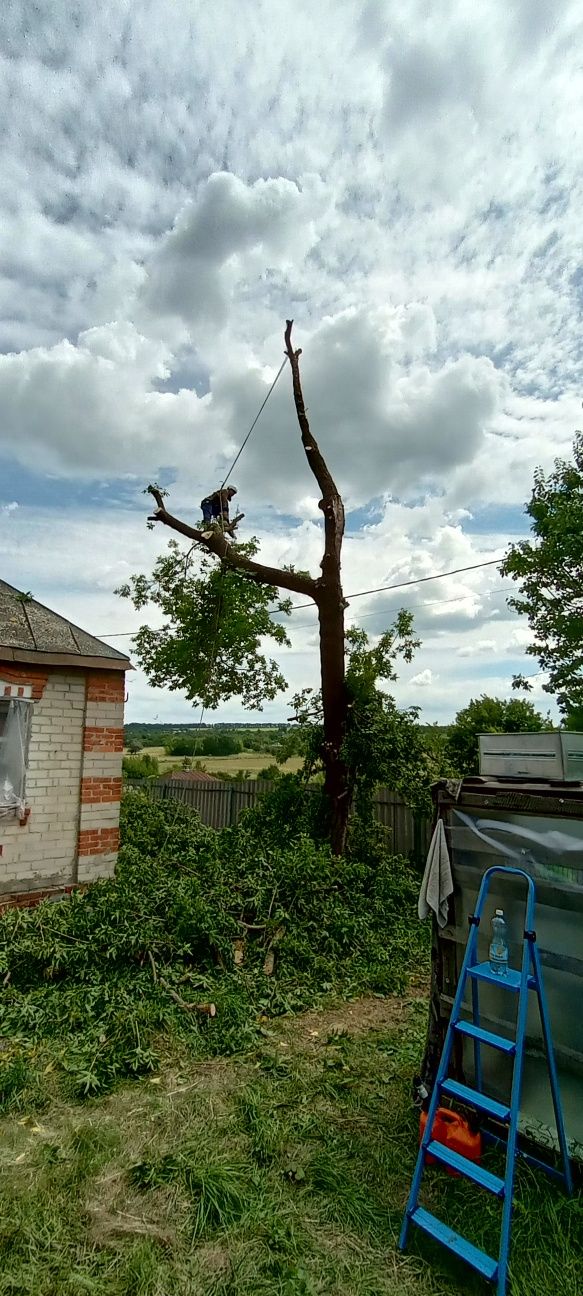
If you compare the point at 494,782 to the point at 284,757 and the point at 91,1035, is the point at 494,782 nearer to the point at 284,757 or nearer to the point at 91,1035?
the point at 91,1035

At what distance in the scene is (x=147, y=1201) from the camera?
306 centimetres

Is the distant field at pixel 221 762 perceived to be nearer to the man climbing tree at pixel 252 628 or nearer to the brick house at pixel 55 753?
the man climbing tree at pixel 252 628

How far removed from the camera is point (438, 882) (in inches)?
153

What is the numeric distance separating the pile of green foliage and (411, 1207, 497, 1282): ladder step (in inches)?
86.8

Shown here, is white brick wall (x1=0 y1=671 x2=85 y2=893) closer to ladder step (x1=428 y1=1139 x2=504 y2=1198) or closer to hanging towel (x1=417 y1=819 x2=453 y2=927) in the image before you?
hanging towel (x1=417 y1=819 x2=453 y2=927)

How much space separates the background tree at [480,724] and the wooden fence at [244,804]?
3.96 ft

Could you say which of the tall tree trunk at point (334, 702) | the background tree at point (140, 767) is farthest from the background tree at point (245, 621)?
the background tree at point (140, 767)

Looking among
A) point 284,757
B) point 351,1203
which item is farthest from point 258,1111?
point 284,757

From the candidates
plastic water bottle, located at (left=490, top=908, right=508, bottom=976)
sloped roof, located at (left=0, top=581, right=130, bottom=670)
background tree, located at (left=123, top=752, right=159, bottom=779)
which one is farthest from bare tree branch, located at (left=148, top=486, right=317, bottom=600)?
background tree, located at (left=123, top=752, right=159, bottom=779)

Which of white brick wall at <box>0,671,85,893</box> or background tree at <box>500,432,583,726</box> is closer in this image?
white brick wall at <box>0,671,85,893</box>

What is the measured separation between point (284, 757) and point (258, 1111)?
22.8 ft

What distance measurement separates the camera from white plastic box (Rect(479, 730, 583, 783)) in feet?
14.0

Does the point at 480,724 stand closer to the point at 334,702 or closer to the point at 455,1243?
the point at 334,702

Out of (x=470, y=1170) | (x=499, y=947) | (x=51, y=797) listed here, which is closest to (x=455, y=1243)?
(x=470, y=1170)
